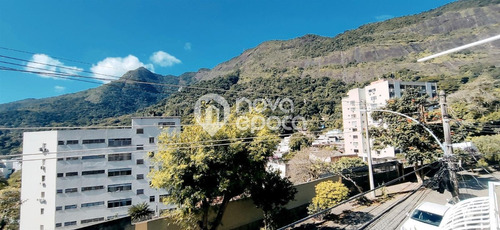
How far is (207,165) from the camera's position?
8250 mm

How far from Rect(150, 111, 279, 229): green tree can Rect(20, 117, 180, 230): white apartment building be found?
661 inches

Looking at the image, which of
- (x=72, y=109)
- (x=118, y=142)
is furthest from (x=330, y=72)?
(x=72, y=109)

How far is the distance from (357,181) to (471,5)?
159m

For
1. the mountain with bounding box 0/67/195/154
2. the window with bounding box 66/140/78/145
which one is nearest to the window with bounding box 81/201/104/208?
the window with bounding box 66/140/78/145

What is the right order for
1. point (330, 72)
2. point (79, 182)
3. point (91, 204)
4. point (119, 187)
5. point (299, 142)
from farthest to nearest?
point (330, 72), point (299, 142), point (119, 187), point (79, 182), point (91, 204)

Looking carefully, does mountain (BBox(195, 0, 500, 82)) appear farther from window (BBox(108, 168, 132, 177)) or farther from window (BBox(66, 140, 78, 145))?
window (BBox(66, 140, 78, 145))

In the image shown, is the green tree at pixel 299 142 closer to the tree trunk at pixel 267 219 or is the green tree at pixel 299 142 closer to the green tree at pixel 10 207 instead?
the tree trunk at pixel 267 219

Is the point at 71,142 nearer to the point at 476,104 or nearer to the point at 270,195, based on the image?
the point at 270,195

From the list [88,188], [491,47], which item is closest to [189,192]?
[88,188]

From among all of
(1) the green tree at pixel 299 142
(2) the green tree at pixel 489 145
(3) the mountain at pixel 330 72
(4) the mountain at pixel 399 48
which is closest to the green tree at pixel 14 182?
(3) the mountain at pixel 330 72

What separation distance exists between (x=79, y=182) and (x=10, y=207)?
5.70 meters

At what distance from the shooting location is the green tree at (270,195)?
34.6ft

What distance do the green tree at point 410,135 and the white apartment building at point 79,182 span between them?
1982 cm

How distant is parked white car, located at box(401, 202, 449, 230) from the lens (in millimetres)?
7134
